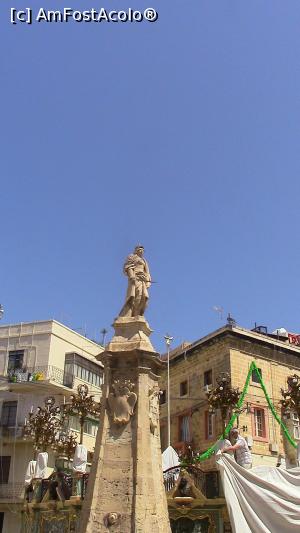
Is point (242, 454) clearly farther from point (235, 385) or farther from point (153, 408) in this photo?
point (235, 385)

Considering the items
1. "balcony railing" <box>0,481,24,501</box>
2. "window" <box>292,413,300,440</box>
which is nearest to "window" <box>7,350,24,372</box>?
"balcony railing" <box>0,481,24,501</box>

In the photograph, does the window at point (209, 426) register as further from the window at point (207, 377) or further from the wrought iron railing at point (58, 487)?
the wrought iron railing at point (58, 487)

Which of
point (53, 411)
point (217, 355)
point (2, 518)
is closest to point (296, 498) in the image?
point (53, 411)

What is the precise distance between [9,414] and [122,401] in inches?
1080

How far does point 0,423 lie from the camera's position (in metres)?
35.8

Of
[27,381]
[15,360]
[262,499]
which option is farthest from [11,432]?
[262,499]

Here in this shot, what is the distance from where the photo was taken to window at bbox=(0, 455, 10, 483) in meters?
34.8

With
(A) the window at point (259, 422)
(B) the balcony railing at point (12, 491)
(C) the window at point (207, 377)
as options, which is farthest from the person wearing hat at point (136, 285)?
(B) the balcony railing at point (12, 491)

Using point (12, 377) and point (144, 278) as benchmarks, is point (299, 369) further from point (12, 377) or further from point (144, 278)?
point (144, 278)

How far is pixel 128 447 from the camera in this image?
1029cm

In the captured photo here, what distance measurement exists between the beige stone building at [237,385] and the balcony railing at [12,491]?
9.09 m

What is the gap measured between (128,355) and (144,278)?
1.74 m

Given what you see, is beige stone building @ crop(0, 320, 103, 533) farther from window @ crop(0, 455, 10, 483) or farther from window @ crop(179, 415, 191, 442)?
window @ crop(179, 415, 191, 442)

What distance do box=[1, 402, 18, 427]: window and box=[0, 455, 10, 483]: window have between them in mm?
1884
